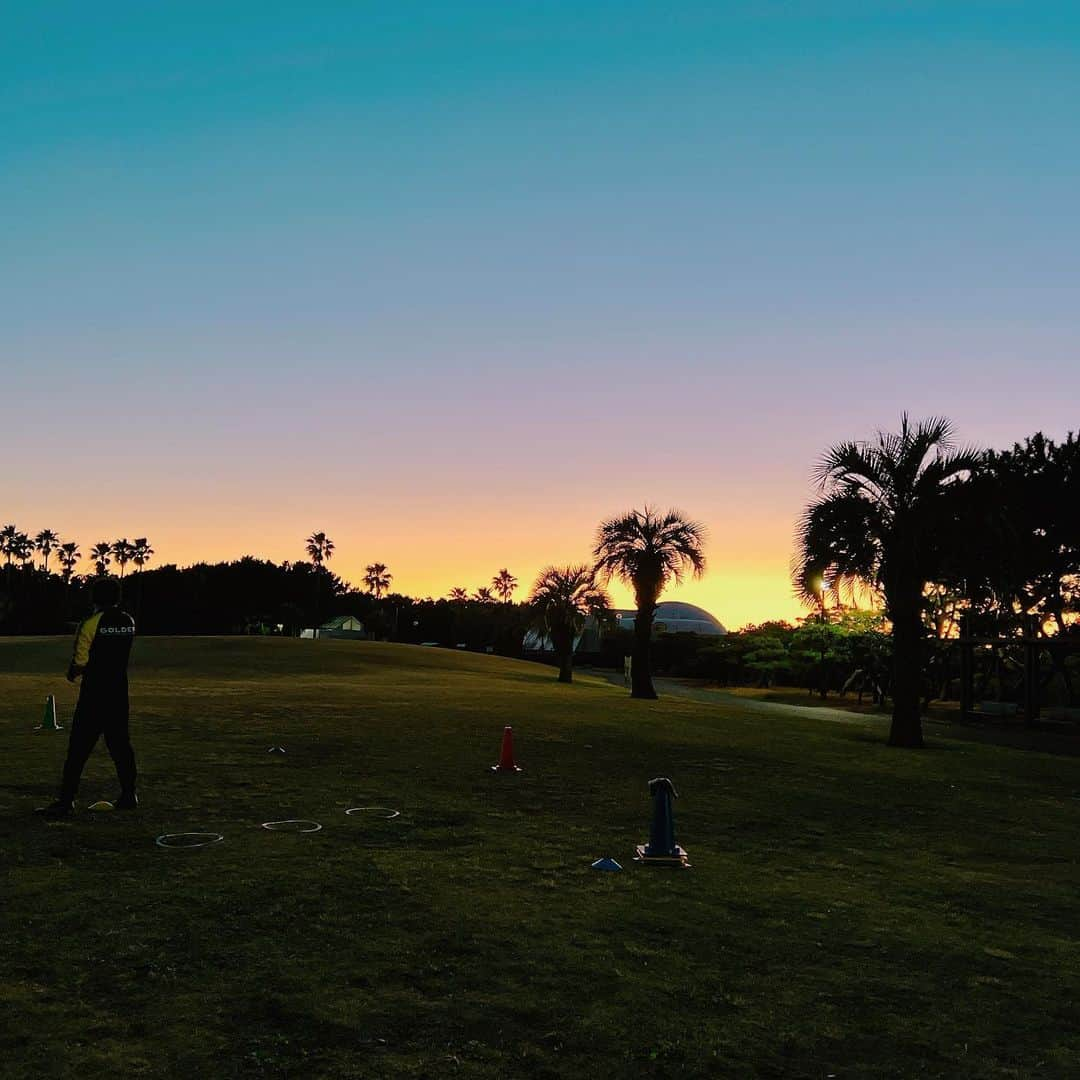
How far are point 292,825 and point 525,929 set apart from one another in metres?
3.93

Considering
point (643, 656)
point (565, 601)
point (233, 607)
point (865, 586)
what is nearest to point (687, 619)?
point (233, 607)

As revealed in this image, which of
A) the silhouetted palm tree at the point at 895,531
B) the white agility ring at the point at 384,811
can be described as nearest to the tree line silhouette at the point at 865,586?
the silhouetted palm tree at the point at 895,531

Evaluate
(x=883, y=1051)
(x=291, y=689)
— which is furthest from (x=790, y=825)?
(x=291, y=689)

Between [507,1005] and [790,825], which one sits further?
[790,825]

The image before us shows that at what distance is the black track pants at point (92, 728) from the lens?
9500mm

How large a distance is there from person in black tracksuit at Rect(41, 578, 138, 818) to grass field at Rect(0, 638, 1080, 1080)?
1.75ft

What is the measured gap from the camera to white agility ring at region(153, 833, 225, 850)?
8.67 metres

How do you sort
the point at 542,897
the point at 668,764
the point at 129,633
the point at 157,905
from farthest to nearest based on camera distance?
the point at 668,764, the point at 129,633, the point at 542,897, the point at 157,905

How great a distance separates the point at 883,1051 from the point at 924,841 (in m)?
6.21

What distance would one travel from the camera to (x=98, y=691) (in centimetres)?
952

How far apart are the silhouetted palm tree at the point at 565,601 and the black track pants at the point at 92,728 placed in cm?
4479

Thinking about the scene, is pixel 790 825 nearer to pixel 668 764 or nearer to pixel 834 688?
pixel 668 764

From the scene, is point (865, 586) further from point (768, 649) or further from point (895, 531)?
point (768, 649)

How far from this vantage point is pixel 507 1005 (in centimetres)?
523
